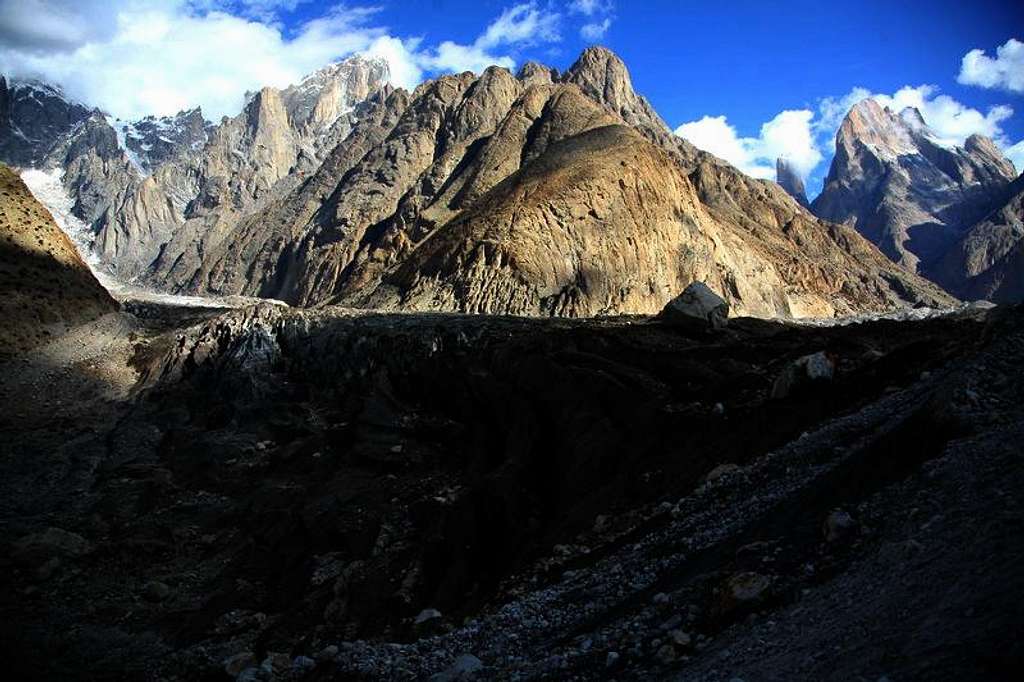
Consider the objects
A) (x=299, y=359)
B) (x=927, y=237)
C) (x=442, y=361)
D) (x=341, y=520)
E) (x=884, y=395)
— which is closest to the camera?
(x=884, y=395)

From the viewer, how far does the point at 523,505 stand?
65.4 feet

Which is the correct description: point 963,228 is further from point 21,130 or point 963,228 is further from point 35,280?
point 21,130

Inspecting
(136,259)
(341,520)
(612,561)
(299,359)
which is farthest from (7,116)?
(612,561)

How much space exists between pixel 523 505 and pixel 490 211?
176 ft

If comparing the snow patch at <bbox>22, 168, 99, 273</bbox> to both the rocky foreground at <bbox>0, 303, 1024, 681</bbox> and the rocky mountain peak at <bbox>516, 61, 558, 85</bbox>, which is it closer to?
the rocky mountain peak at <bbox>516, 61, 558, 85</bbox>

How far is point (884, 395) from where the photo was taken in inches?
595

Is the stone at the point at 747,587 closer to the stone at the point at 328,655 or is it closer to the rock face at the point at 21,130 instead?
the stone at the point at 328,655

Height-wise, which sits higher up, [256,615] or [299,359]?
[299,359]

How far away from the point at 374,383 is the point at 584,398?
15.0 metres

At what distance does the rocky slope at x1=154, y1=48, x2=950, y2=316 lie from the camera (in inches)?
2640

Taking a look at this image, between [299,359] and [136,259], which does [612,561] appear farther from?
[136,259]

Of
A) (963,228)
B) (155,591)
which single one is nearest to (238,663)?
(155,591)

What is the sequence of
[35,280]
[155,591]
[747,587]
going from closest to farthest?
[747,587] → [155,591] → [35,280]

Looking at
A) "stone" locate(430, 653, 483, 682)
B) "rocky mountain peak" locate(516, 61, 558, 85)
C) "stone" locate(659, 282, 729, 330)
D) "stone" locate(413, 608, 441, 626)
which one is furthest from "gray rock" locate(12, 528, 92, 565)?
"rocky mountain peak" locate(516, 61, 558, 85)
